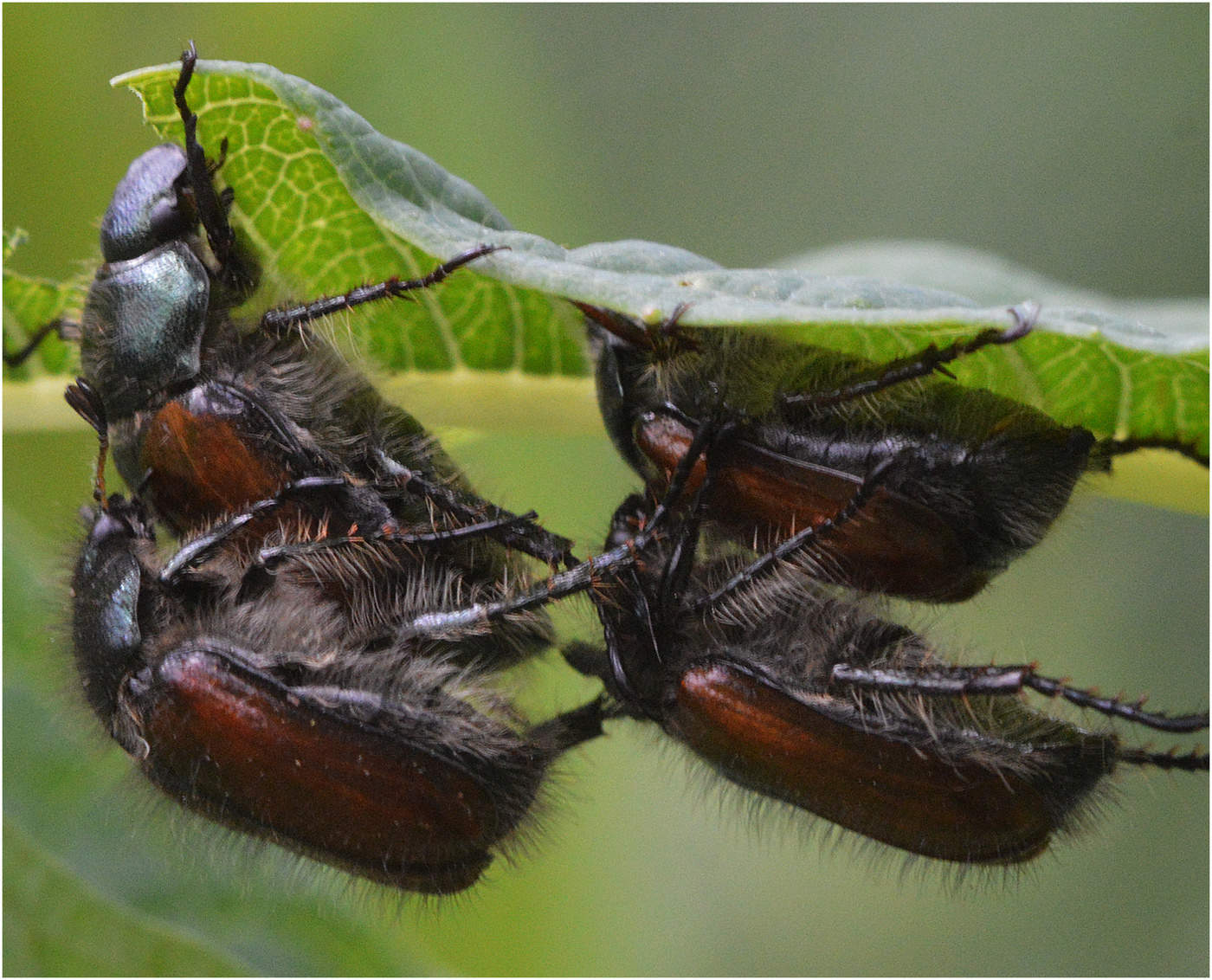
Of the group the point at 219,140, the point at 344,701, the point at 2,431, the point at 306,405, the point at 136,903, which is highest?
the point at 219,140

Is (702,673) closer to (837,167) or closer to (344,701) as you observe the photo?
(344,701)

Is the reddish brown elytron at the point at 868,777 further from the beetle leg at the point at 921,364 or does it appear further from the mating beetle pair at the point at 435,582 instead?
the beetle leg at the point at 921,364

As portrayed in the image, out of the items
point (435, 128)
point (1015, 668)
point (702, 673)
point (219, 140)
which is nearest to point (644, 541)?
point (702, 673)

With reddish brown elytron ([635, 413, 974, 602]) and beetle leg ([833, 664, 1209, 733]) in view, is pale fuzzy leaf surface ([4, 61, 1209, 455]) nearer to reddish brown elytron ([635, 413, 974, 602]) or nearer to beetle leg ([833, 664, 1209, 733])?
reddish brown elytron ([635, 413, 974, 602])

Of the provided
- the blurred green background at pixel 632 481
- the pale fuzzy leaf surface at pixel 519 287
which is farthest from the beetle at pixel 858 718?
the pale fuzzy leaf surface at pixel 519 287

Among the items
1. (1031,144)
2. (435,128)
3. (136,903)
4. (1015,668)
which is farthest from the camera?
(1031,144)

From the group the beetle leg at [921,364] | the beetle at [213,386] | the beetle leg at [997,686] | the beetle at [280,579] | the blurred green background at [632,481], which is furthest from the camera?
the blurred green background at [632,481]

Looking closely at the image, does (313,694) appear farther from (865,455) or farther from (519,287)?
(865,455)
